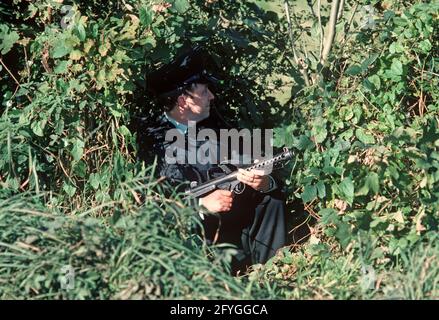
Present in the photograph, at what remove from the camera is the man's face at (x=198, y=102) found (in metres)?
4.36

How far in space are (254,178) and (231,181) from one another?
0.13 meters

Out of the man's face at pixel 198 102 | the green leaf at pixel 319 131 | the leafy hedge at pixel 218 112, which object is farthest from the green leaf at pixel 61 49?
the green leaf at pixel 319 131

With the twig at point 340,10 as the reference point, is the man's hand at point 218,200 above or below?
below

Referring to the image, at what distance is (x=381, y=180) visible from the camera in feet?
11.0

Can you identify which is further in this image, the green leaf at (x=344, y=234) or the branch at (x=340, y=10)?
the branch at (x=340, y=10)

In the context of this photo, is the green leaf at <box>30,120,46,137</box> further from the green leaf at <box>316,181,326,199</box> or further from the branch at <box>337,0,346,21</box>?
the branch at <box>337,0,346,21</box>

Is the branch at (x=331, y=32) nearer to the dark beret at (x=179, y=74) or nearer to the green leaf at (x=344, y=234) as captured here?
the dark beret at (x=179, y=74)

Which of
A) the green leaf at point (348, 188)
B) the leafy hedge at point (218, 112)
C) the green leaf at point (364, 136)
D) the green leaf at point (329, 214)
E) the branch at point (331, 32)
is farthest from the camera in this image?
the branch at point (331, 32)

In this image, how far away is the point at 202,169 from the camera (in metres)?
4.34

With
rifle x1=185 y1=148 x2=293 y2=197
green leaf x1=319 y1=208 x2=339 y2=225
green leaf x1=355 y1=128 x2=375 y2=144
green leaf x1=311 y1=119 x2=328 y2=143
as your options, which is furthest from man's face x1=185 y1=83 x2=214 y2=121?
green leaf x1=319 y1=208 x2=339 y2=225

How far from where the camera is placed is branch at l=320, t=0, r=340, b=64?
4.16 metres

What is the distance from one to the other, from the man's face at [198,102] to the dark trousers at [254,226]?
0.54 metres

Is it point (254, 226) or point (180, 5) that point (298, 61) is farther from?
point (254, 226)
